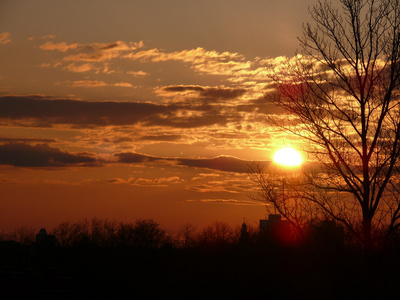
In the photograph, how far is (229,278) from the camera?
60.5ft

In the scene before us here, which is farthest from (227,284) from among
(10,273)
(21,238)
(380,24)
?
(21,238)

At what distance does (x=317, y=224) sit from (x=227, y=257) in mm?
5557

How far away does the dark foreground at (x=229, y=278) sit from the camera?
16.3 m

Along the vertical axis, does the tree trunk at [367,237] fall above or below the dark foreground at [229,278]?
above

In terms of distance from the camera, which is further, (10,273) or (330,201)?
(10,273)

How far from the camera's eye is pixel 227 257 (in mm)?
23016

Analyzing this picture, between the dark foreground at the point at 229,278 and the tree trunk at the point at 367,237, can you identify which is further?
the tree trunk at the point at 367,237

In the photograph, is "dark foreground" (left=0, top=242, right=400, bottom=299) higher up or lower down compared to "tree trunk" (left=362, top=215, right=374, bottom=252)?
lower down

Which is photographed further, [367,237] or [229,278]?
[229,278]

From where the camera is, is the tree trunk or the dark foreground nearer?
the dark foreground

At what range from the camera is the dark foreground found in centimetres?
1628

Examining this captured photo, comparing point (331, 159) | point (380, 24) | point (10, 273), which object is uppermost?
point (380, 24)

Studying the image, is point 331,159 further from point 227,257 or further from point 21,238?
point 21,238

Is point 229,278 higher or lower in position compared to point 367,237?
lower
